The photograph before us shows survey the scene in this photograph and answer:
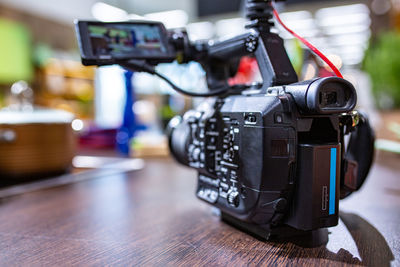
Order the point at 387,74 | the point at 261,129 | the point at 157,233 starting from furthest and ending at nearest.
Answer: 1. the point at 387,74
2. the point at 157,233
3. the point at 261,129

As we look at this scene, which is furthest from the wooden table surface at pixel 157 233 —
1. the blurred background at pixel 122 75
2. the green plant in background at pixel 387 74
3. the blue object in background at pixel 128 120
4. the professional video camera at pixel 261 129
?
the green plant in background at pixel 387 74

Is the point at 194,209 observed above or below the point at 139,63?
below

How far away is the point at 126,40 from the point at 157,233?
0.37 metres

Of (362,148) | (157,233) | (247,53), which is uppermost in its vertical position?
(247,53)

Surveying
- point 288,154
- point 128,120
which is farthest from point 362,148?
point 128,120

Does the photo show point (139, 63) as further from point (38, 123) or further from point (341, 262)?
point (38, 123)

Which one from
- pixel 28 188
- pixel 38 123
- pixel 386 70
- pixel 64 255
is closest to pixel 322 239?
pixel 64 255

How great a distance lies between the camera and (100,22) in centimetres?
64

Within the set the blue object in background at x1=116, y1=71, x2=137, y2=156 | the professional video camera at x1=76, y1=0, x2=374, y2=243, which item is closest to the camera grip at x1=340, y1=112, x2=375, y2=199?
the professional video camera at x1=76, y1=0, x2=374, y2=243

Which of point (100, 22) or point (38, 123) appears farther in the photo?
point (38, 123)

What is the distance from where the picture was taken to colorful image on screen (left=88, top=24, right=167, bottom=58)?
24.5 inches

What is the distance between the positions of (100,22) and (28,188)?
0.59 m

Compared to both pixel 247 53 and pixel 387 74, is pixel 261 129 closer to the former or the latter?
pixel 247 53

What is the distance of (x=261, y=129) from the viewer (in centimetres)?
47
